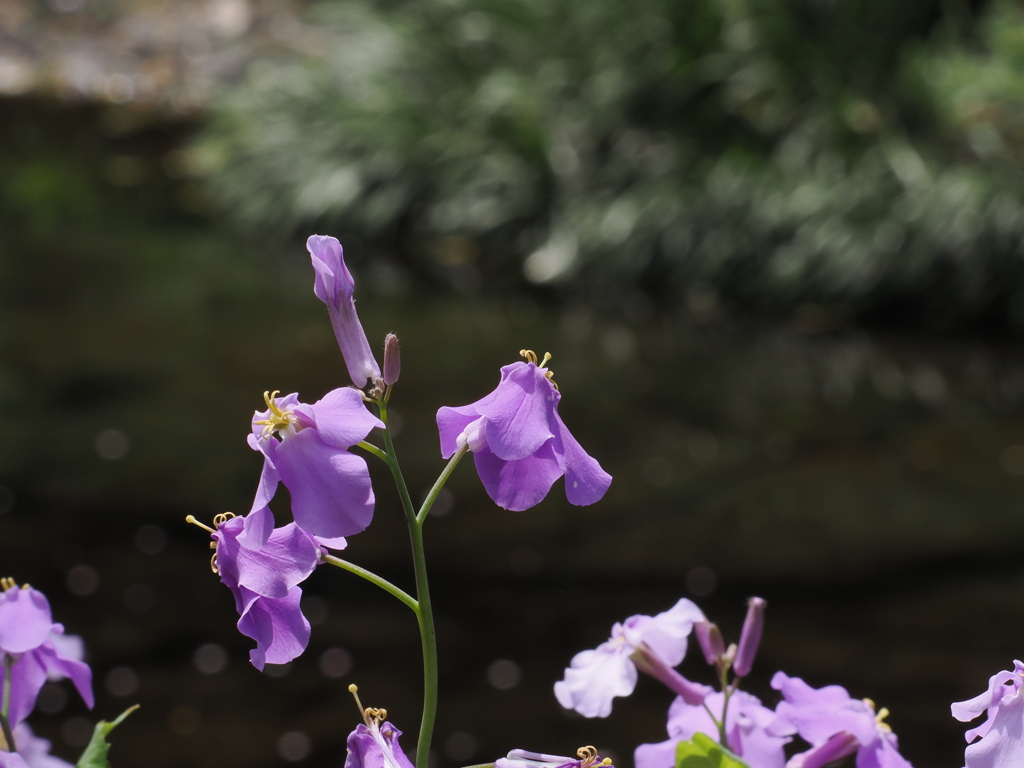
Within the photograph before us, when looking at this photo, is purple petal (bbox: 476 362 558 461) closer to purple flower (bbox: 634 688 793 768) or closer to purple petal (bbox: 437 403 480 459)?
purple petal (bbox: 437 403 480 459)

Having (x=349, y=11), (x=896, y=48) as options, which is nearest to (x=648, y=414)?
(x=896, y=48)

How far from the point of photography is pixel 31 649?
0.68m

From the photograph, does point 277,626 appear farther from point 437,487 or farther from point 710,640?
point 710,640

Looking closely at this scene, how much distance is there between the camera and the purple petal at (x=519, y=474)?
540 mm

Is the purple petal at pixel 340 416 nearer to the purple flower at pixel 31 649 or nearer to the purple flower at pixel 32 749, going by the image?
the purple flower at pixel 31 649

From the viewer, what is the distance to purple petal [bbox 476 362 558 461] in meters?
0.53

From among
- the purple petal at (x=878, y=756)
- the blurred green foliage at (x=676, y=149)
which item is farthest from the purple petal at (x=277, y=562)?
the blurred green foliage at (x=676, y=149)

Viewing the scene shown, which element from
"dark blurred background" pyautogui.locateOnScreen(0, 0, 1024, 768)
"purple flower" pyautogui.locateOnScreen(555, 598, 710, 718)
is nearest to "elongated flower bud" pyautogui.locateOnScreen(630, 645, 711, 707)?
"purple flower" pyautogui.locateOnScreen(555, 598, 710, 718)

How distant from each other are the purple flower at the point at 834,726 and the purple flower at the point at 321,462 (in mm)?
295

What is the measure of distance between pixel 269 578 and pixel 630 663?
26cm

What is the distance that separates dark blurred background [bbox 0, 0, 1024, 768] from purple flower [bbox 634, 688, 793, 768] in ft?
5.98

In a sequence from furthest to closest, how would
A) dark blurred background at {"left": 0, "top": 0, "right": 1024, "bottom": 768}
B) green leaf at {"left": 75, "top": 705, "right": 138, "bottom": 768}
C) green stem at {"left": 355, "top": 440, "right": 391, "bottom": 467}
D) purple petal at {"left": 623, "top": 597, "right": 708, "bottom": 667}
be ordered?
1. dark blurred background at {"left": 0, "top": 0, "right": 1024, "bottom": 768}
2. purple petal at {"left": 623, "top": 597, "right": 708, "bottom": 667}
3. green leaf at {"left": 75, "top": 705, "right": 138, "bottom": 768}
4. green stem at {"left": 355, "top": 440, "right": 391, "bottom": 467}

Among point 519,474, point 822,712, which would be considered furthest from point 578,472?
point 822,712

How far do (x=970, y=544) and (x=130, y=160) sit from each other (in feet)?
27.7
